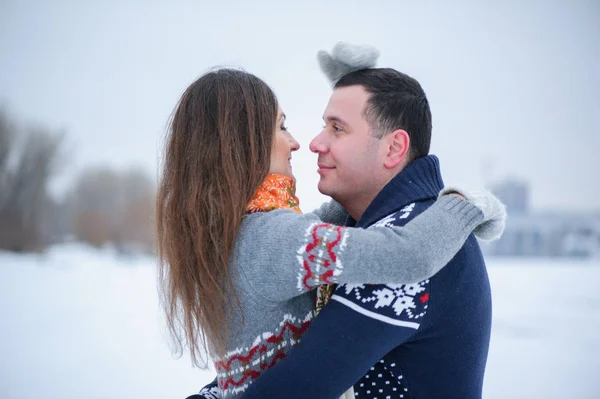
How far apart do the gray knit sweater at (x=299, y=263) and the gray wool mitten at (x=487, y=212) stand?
0.11 feet

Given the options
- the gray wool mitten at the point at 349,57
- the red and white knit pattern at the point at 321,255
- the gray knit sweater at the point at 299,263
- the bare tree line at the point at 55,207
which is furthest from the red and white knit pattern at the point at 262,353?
A: the bare tree line at the point at 55,207

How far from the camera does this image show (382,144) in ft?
5.96

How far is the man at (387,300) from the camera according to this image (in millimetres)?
1350

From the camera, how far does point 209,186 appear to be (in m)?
1.56

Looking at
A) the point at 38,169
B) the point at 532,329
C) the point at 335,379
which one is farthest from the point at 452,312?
the point at 38,169

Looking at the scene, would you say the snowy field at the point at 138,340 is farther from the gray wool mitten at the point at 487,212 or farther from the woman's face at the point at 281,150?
the gray wool mitten at the point at 487,212

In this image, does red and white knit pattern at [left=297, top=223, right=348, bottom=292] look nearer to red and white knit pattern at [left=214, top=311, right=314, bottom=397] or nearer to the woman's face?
red and white knit pattern at [left=214, top=311, right=314, bottom=397]

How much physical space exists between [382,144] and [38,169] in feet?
55.1

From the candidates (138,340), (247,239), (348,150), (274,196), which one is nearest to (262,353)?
(247,239)

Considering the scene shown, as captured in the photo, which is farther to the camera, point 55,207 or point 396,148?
point 55,207

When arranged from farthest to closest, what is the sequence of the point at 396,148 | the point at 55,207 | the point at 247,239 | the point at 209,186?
the point at 55,207, the point at 396,148, the point at 209,186, the point at 247,239

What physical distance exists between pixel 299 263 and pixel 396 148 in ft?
2.10

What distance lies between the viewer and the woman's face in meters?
1.67

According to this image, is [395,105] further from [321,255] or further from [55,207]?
[55,207]
